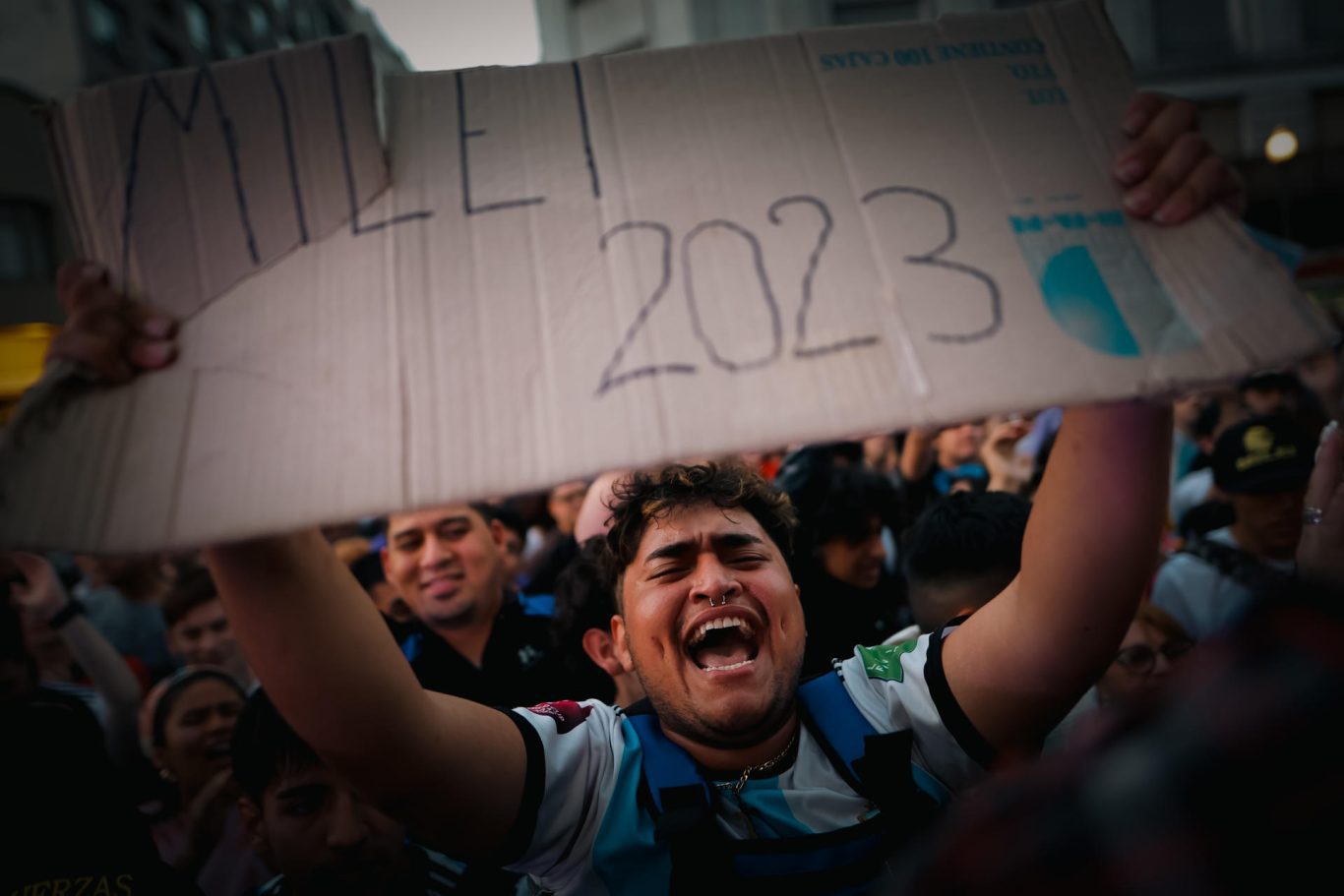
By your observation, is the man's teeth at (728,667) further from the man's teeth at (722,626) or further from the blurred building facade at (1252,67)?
the blurred building facade at (1252,67)

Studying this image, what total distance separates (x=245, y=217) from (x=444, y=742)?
3.02 feet

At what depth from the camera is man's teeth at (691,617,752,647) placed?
1751 millimetres

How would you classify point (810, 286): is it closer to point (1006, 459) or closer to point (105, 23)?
point (1006, 459)

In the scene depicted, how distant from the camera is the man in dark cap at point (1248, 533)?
3049 mm

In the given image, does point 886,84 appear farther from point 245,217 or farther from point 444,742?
point 444,742

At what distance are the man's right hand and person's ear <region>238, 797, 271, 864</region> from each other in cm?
176

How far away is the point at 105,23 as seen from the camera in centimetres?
2389

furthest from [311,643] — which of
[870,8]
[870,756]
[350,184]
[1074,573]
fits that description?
[870,8]

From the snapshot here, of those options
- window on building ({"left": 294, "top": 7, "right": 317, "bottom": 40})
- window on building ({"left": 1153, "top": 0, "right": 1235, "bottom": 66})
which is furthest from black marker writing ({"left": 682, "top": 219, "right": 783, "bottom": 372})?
window on building ({"left": 294, "top": 7, "right": 317, "bottom": 40})

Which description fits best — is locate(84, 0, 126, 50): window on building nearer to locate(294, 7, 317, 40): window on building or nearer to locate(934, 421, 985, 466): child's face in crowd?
locate(294, 7, 317, 40): window on building

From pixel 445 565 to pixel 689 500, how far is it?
136cm

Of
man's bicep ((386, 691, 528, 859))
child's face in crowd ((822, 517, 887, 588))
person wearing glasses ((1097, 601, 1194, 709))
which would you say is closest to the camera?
man's bicep ((386, 691, 528, 859))

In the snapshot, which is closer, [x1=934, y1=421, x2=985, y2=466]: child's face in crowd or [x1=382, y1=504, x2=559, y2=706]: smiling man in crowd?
[x1=382, y1=504, x2=559, y2=706]: smiling man in crowd

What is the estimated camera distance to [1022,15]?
45.3 inches
